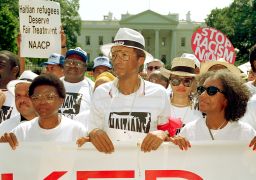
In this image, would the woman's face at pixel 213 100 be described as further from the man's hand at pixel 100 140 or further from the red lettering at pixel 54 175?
the red lettering at pixel 54 175

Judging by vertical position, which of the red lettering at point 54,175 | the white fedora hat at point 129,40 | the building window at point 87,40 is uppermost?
the white fedora hat at point 129,40

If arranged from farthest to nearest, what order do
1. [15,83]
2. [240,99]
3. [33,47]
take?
[33,47] → [15,83] → [240,99]

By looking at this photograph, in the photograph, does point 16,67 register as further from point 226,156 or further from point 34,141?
point 226,156

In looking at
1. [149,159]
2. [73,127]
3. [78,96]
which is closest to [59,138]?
[73,127]

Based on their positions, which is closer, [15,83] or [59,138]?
[59,138]

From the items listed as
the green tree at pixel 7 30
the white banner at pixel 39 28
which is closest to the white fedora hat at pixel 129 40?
the white banner at pixel 39 28

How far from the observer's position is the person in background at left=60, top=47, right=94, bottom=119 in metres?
5.79

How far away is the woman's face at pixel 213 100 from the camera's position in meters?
3.72

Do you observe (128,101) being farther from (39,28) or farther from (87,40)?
(87,40)

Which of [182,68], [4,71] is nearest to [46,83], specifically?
[182,68]

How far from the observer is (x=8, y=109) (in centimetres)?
510

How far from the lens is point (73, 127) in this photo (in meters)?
3.86

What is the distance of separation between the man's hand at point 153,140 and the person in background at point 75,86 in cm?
229

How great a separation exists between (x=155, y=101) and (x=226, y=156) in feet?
2.33
